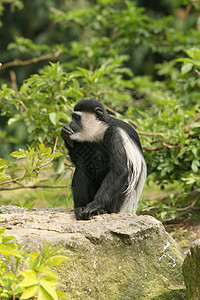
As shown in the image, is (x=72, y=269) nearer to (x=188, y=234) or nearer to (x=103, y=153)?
(x=103, y=153)

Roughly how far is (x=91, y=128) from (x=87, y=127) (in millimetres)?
24

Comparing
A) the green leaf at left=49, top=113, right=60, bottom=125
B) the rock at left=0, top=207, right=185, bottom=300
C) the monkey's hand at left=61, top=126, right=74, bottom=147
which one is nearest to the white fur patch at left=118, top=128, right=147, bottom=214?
the monkey's hand at left=61, top=126, right=74, bottom=147

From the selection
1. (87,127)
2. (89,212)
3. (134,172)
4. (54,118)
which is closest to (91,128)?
(87,127)

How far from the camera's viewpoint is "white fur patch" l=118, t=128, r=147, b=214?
2.62 metres

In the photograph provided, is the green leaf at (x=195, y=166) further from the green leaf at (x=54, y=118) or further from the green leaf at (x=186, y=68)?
the green leaf at (x=54, y=118)

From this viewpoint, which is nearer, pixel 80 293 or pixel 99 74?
pixel 80 293

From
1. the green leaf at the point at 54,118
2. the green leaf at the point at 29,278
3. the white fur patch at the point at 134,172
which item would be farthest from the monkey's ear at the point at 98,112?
the green leaf at the point at 29,278

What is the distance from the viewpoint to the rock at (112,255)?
75.9 inches

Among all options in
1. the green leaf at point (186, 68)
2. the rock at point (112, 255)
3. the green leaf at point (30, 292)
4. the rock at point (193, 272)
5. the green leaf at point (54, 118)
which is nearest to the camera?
the green leaf at point (30, 292)

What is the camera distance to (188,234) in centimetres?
345

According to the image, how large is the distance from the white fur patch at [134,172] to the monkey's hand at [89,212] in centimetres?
20

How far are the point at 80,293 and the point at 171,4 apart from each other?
8426 mm

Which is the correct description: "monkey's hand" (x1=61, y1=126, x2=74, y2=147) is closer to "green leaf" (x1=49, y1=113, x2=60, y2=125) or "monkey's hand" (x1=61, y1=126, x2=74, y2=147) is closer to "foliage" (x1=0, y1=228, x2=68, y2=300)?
"green leaf" (x1=49, y1=113, x2=60, y2=125)

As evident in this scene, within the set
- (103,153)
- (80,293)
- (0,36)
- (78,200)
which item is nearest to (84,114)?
(103,153)
